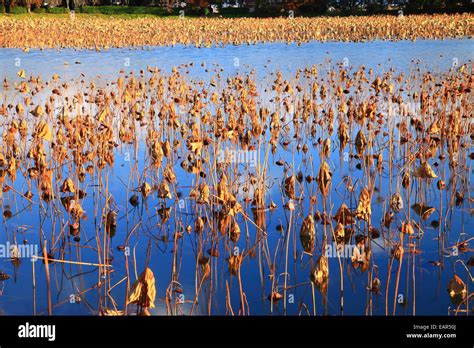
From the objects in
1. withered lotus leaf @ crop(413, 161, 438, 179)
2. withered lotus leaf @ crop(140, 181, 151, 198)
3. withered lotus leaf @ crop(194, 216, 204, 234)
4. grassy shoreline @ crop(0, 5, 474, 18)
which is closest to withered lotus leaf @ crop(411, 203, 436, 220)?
withered lotus leaf @ crop(413, 161, 438, 179)

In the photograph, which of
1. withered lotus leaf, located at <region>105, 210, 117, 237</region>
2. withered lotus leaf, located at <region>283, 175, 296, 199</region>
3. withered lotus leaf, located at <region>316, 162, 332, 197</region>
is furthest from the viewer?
withered lotus leaf, located at <region>283, 175, 296, 199</region>

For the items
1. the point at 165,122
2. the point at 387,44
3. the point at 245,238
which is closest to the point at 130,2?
the point at 387,44

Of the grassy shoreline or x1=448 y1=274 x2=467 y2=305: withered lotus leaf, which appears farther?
→ the grassy shoreline

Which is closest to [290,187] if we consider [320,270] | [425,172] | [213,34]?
A: [425,172]

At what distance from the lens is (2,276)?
4805mm

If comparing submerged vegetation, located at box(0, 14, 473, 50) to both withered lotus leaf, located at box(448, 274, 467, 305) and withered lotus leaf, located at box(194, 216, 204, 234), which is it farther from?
withered lotus leaf, located at box(448, 274, 467, 305)

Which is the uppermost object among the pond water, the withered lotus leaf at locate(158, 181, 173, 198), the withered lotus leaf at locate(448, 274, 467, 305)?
the withered lotus leaf at locate(448, 274, 467, 305)

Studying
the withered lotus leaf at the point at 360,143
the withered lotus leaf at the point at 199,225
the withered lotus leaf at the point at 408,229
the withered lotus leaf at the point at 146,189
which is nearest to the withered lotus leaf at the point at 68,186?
the withered lotus leaf at the point at 146,189

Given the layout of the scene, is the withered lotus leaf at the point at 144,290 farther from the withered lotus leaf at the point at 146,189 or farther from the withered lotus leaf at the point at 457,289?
the withered lotus leaf at the point at 146,189

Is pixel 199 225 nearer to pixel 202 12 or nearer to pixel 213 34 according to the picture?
pixel 213 34

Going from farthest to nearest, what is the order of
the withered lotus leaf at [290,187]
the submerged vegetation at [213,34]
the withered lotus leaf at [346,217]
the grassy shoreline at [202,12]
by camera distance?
the grassy shoreline at [202,12] < the submerged vegetation at [213,34] < the withered lotus leaf at [290,187] < the withered lotus leaf at [346,217]

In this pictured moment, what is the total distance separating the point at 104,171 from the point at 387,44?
1898cm
